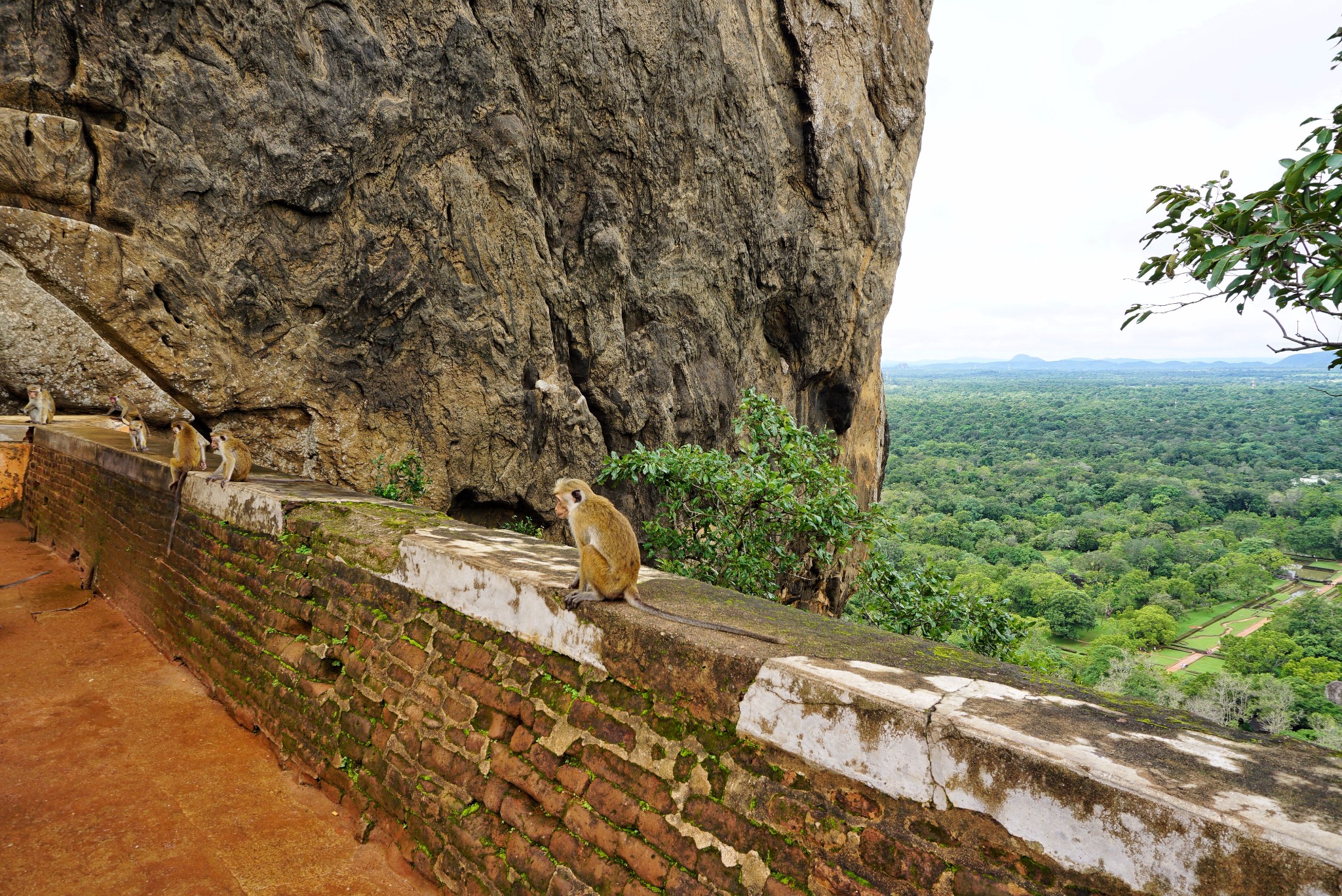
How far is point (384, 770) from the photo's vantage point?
349cm

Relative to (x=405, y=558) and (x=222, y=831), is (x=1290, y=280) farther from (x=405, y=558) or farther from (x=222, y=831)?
(x=222, y=831)

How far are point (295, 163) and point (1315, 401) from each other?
8726cm

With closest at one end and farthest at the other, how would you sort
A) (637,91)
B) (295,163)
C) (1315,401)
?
1. (295,163)
2. (637,91)
3. (1315,401)

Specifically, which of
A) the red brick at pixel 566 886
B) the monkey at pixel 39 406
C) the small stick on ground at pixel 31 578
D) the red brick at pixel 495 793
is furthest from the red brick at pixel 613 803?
the monkey at pixel 39 406

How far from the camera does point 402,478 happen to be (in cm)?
776

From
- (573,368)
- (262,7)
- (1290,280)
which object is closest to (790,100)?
(573,368)

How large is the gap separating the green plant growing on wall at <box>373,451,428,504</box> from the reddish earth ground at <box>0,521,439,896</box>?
2640 millimetres

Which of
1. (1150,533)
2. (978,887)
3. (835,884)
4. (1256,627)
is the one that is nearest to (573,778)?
(835,884)

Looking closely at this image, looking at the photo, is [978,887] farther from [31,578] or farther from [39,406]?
[39,406]

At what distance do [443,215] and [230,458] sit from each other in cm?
376

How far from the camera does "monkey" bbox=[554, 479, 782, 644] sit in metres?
2.88

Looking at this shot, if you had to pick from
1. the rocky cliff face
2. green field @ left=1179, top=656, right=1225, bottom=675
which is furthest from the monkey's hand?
green field @ left=1179, top=656, right=1225, bottom=675

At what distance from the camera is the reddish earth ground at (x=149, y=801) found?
10.2 ft

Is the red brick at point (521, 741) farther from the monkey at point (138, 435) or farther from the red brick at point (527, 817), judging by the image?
the monkey at point (138, 435)
